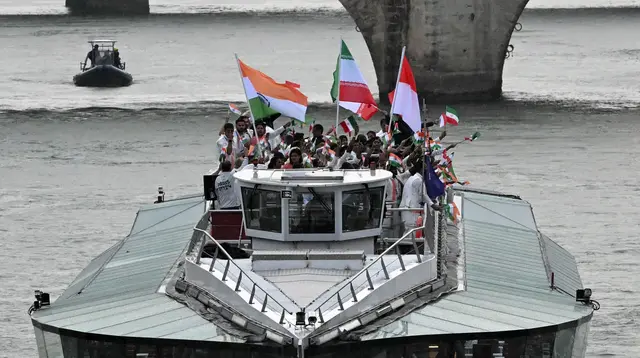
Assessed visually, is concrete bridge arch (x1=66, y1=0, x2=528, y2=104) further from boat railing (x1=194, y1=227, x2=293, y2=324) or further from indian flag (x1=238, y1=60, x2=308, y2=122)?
boat railing (x1=194, y1=227, x2=293, y2=324)

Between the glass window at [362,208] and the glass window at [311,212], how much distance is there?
0.61 feet

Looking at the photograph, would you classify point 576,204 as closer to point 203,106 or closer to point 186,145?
point 186,145

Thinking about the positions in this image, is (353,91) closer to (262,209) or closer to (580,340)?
(262,209)

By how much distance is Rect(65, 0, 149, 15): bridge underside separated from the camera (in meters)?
116

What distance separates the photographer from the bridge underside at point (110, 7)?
115812 mm

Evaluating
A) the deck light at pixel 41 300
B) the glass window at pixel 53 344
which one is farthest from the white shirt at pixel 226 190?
the glass window at pixel 53 344

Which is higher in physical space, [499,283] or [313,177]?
[313,177]

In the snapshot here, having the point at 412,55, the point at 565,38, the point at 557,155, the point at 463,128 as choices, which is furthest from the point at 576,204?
the point at 565,38

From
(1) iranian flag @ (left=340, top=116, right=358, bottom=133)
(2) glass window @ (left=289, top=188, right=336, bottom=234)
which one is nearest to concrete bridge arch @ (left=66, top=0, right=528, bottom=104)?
(1) iranian flag @ (left=340, top=116, right=358, bottom=133)

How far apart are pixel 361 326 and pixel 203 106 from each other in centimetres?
4097

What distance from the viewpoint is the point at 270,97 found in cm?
2520

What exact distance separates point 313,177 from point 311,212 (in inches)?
18.2

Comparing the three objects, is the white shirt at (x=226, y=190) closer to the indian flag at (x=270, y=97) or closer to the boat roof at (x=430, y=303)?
the boat roof at (x=430, y=303)

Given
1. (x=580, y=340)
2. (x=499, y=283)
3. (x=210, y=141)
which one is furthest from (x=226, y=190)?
(x=210, y=141)
